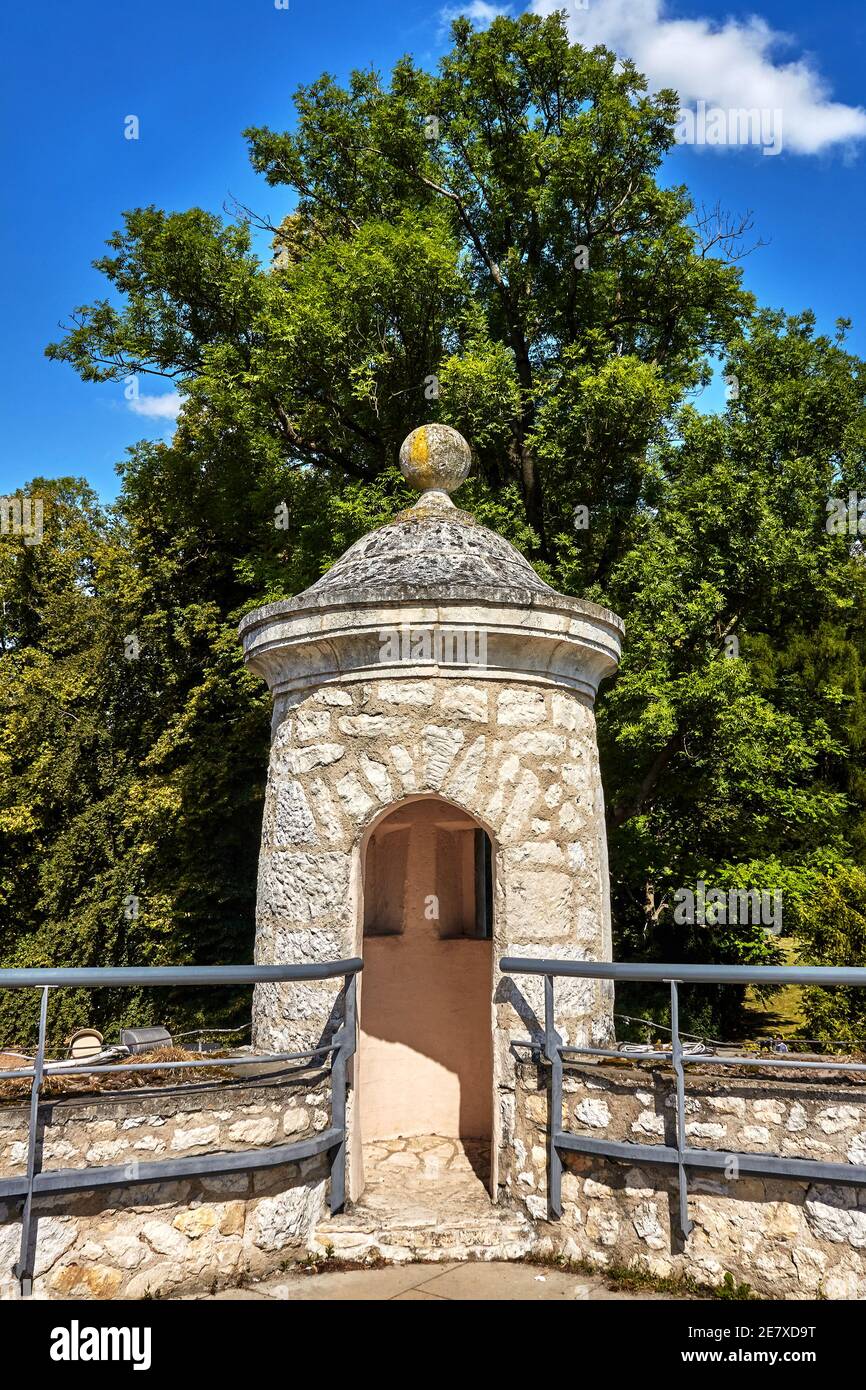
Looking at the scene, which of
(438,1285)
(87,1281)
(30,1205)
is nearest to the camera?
(30,1205)

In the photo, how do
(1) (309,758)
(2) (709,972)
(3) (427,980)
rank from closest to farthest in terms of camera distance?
(2) (709,972), (1) (309,758), (3) (427,980)

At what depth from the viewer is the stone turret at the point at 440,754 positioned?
4.95 metres

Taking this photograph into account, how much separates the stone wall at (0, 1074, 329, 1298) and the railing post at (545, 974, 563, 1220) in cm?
101

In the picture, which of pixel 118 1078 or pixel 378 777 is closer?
pixel 118 1078

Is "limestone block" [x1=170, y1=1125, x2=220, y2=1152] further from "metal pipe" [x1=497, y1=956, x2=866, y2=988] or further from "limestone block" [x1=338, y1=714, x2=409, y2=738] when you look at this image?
"limestone block" [x1=338, y1=714, x2=409, y2=738]

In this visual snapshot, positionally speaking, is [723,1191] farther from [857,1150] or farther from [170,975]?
[170,975]

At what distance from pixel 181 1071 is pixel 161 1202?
1.88ft

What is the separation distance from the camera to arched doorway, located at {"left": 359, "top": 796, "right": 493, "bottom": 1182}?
20.8 ft

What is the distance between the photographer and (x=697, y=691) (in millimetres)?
10656

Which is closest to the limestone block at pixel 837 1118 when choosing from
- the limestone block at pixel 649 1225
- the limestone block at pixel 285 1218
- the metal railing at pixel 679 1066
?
the metal railing at pixel 679 1066

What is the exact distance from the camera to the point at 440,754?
4.97 meters

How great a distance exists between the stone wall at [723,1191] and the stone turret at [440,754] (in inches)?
19.9

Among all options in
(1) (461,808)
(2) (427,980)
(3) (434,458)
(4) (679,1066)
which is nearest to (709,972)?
(4) (679,1066)

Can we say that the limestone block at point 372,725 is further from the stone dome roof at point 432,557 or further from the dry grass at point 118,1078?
the dry grass at point 118,1078
